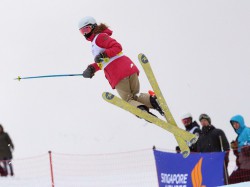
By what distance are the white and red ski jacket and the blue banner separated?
4.83ft

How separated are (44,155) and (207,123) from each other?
9.37m

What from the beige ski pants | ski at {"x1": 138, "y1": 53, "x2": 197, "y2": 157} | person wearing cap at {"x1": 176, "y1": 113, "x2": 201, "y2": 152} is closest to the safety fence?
person wearing cap at {"x1": 176, "y1": 113, "x2": 201, "y2": 152}

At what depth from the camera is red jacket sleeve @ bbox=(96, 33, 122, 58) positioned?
5461mm

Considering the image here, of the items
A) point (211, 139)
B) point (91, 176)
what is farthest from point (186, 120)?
point (91, 176)

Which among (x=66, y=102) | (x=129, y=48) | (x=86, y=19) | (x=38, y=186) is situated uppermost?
(x=129, y=48)

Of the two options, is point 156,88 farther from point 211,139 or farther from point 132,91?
point 211,139

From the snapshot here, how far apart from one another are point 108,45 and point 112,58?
0.18 meters

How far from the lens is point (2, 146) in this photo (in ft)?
35.2

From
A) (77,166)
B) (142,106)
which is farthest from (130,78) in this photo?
(77,166)

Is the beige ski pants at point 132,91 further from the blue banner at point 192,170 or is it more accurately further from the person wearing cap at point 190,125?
the person wearing cap at point 190,125

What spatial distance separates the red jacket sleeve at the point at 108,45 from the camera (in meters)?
5.46

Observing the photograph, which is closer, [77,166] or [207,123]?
[207,123]

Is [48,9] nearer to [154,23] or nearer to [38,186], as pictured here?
[154,23]

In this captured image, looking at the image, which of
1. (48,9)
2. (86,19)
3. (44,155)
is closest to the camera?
(86,19)
